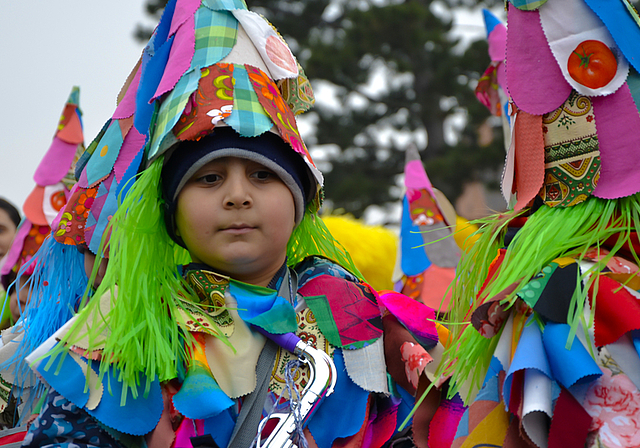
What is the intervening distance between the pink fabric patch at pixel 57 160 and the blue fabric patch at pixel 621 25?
6.66 feet

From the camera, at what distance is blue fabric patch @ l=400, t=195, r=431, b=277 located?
9.68ft

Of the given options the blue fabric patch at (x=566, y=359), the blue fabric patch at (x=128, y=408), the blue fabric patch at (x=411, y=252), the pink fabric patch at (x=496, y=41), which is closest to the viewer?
the blue fabric patch at (x=566, y=359)

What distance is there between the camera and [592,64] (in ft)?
3.92

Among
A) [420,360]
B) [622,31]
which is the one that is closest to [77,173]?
[420,360]

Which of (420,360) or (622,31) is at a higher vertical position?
(622,31)

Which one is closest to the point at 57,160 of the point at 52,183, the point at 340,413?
the point at 52,183

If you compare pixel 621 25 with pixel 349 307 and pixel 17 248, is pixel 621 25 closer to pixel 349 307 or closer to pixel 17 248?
pixel 349 307

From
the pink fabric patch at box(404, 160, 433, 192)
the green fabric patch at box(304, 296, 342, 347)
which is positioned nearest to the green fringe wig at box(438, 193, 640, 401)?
the green fabric patch at box(304, 296, 342, 347)

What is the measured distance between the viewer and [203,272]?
57.4 inches

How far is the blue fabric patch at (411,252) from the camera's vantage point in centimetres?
295

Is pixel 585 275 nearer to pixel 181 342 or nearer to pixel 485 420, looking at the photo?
pixel 485 420

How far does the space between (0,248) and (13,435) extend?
219 cm

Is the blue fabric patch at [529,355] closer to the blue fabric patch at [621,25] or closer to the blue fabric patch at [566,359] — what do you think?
the blue fabric patch at [566,359]

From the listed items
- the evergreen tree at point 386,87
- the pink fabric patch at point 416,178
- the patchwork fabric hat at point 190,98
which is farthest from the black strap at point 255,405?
the evergreen tree at point 386,87
